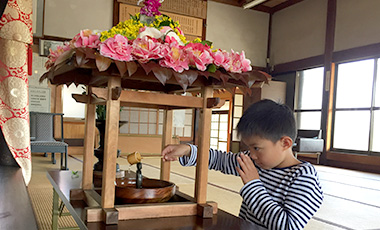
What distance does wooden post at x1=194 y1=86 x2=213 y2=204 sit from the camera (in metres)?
1.05

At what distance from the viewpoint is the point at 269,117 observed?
1.08 m

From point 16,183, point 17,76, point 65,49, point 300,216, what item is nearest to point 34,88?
point 17,76

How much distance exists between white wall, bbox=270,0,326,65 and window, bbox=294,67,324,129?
17.9 inches

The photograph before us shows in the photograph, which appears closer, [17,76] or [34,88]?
[17,76]

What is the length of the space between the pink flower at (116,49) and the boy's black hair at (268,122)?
449mm

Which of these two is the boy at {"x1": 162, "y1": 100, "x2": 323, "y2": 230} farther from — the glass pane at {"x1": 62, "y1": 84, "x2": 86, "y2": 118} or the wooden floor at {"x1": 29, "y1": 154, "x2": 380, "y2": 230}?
the glass pane at {"x1": 62, "y1": 84, "x2": 86, "y2": 118}

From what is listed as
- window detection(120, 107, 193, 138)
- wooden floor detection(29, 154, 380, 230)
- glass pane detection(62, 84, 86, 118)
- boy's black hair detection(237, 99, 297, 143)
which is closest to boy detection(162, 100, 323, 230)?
boy's black hair detection(237, 99, 297, 143)

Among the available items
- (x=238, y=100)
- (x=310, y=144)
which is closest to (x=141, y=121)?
(x=238, y=100)

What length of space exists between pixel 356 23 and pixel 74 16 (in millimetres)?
5641

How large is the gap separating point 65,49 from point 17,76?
1.07 meters

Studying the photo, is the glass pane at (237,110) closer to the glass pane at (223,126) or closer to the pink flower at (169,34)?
the glass pane at (223,126)

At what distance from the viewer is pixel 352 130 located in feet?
21.8

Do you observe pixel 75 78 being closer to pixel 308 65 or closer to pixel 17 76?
pixel 17 76

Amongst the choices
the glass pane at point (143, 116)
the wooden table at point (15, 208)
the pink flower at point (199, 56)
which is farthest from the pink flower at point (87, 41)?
the glass pane at point (143, 116)
